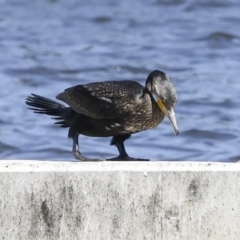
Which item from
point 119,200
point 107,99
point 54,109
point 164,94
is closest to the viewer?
point 119,200

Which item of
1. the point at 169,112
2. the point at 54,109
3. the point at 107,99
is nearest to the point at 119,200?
the point at 169,112

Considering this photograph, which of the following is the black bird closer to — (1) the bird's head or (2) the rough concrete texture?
(1) the bird's head

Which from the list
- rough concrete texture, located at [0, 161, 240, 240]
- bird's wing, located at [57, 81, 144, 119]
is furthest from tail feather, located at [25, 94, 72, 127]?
rough concrete texture, located at [0, 161, 240, 240]

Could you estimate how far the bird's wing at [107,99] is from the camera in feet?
21.0

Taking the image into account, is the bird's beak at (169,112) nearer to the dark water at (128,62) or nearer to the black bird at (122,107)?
the black bird at (122,107)

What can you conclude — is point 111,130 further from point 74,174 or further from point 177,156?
point 177,156

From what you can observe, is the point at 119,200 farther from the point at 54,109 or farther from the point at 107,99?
the point at 54,109

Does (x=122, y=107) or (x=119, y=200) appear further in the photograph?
(x=122, y=107)

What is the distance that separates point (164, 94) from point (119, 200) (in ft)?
3.56

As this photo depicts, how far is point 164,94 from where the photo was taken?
6.34 meters

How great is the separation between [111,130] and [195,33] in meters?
11.0

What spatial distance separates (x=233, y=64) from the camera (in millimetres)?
15250

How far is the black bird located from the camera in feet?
20.9

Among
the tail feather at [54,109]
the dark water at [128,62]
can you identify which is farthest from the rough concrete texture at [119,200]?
the dark water at [128,62]
